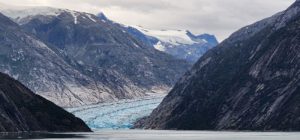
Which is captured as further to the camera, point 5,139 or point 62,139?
point 62,139

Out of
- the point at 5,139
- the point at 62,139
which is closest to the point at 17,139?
the point at 5,139

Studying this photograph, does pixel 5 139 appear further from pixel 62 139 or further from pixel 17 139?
pixel 62 139
